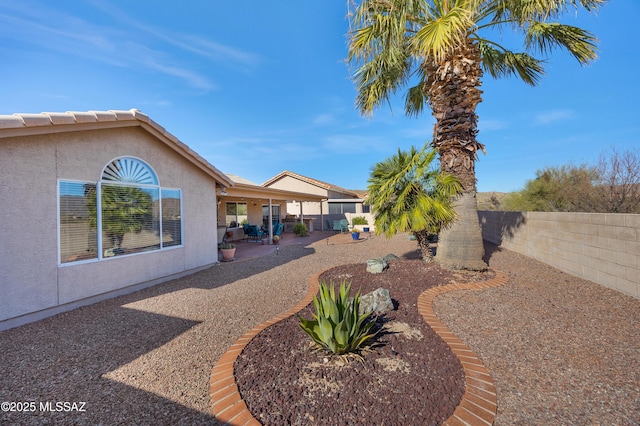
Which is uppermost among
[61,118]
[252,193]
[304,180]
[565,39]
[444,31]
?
[565,39]

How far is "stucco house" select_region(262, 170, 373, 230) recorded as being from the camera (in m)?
24.1

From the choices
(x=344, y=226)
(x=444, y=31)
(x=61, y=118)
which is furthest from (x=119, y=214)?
(x=344, y=226)

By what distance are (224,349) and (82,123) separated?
533 centimetres

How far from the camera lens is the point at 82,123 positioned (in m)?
5.22

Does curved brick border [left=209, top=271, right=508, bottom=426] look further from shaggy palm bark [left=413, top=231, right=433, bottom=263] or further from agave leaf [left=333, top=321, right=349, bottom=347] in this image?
shaggy palm bark [left=413, top=231, right=433, bottom=263]

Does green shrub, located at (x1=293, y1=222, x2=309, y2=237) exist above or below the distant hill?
below

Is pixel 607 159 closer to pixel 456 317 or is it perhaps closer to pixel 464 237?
pixel 464 237

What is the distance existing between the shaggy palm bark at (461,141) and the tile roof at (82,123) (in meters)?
7.12

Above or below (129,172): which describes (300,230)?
below

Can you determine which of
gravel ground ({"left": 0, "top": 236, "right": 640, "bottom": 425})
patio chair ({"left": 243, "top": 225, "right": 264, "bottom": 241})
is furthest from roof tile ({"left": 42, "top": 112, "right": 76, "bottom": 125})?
patio chair ({"left": 243, "top": 225, "right": 264, "bottom": 241})

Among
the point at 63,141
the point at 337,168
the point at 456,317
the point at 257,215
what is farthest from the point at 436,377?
the point at 337,168

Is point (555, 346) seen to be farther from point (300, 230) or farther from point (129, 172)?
point (300, 230)

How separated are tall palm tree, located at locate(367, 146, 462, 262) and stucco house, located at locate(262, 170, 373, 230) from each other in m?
15.2

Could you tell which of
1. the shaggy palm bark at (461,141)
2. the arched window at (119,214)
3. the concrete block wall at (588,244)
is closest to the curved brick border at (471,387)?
the shaggy palm bark at (461,141)
